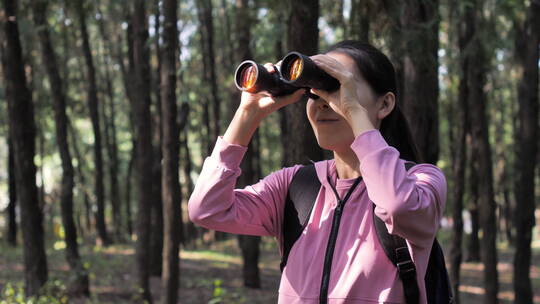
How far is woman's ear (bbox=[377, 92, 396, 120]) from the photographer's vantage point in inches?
96.4

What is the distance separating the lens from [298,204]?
247 cm

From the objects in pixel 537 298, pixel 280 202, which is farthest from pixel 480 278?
pixel 280 202

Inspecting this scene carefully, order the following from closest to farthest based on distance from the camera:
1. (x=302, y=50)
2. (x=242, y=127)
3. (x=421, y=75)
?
(x=242, y=127), (x=302, y=50), (x=421, y=75)

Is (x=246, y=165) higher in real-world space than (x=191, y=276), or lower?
higher

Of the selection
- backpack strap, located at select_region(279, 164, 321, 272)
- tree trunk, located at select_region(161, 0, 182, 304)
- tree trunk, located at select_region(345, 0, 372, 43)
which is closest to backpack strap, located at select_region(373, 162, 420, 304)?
backpack strap, located at select_region(279, 164, 321, 272)

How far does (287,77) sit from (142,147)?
9.27 m

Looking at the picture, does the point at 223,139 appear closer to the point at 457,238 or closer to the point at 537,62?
the point at 537,62

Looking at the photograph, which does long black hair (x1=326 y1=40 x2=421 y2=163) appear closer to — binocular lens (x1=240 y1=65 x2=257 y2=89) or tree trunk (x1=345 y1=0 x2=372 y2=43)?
binocular lens (x1=240 y1=65 x2=257 y2=89)

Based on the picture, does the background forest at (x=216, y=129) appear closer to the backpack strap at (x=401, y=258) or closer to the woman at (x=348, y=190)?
the woman at (x=348, y=190)

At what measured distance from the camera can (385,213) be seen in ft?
6.81

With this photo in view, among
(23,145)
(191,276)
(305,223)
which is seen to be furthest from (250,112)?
(191,276)

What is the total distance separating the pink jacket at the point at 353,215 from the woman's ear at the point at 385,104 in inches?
9.5

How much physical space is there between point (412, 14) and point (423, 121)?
119cm

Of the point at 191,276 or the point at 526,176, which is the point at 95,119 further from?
the point at 526,176
